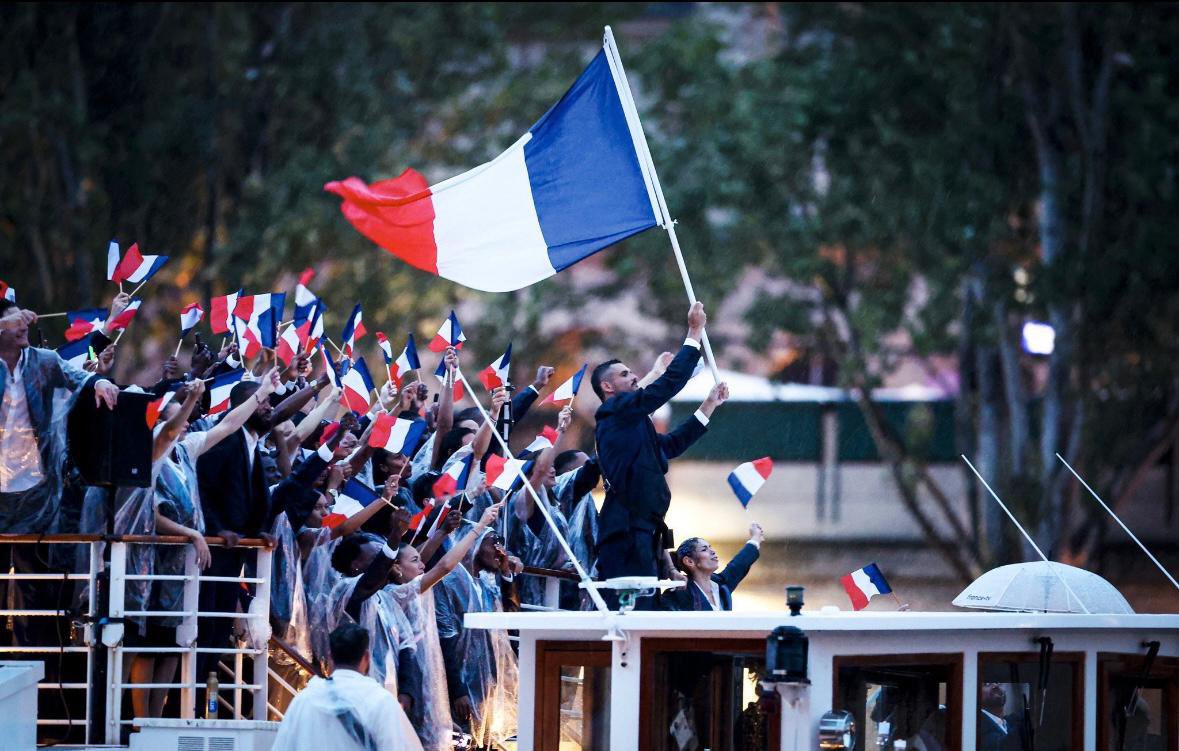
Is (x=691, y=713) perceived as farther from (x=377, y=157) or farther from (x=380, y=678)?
(x=377, y=157)

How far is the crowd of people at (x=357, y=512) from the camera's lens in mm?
10711

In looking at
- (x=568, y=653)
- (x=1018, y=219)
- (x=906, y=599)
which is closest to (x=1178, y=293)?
(x=1018, y=219)

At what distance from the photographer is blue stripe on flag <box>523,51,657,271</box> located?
12.0 metres

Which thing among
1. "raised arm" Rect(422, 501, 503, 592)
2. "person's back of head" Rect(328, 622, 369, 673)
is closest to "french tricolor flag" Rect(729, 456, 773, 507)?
"raised arm" Rect(422, 501, 503, 592)

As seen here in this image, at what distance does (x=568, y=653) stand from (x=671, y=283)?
22.8m

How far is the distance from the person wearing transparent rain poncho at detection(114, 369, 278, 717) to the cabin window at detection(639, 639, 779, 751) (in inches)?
104

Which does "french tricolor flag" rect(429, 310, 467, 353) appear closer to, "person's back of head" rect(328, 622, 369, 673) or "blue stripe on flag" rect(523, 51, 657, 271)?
"blue stripe on flag" rect(523, 51, 657, 271)

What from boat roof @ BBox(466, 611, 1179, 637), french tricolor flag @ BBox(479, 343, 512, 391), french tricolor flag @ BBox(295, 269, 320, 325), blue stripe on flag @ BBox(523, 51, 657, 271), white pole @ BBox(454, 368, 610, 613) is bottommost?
boat roof @ BBox(466, 611, 1179, 637)

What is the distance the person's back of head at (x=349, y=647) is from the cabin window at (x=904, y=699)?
7.09 feet

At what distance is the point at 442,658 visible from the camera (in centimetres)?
1242

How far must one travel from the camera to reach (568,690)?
9938 millimetres

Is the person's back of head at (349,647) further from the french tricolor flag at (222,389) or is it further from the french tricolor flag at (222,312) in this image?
the french tricolor flag at (222,312)

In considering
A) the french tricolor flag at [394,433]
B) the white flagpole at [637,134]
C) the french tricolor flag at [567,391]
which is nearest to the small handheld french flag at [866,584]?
the white flagpole at [637,134]

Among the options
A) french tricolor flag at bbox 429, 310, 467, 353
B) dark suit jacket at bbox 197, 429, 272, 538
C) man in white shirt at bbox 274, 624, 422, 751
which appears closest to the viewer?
man in white shirt at bbox 274, 624, 422, 751
